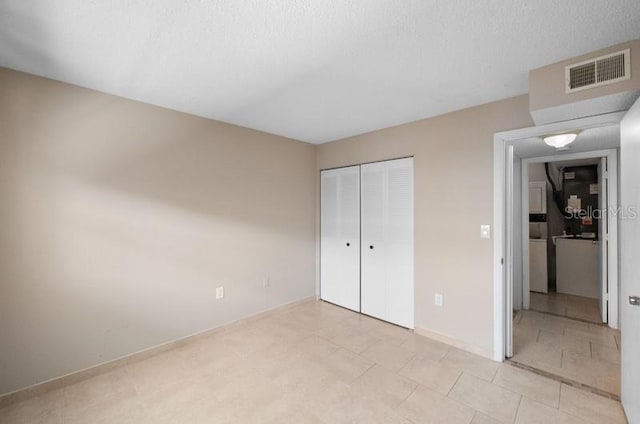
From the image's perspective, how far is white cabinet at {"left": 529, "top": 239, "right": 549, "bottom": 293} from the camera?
426cm

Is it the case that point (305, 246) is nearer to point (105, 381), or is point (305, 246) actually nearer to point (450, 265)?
point (450, 265)

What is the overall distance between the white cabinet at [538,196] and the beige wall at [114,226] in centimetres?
461

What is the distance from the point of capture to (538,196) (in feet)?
15.6

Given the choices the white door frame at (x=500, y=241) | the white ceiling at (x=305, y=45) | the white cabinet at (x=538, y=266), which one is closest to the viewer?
the white ceiling at (x=305, y=45)

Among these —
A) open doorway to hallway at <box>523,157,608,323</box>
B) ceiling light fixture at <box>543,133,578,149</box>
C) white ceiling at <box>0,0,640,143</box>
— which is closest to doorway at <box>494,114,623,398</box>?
ceiling light fixture at <box>543,133,578,149</box>

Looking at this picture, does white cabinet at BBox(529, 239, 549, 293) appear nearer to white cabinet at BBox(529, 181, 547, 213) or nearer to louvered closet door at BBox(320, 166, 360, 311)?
white cabinet at BBox(529, 181, 547, 213)

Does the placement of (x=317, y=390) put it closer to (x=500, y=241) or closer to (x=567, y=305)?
(x=500, y=241)

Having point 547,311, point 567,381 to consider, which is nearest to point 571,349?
point 567,381

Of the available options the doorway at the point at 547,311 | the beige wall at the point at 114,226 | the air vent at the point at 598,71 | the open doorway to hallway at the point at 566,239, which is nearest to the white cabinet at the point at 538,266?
the open doorway to hallway at the point at 566,239

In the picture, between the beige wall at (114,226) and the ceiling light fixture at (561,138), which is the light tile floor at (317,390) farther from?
the ceiling light fixture at (561,138)

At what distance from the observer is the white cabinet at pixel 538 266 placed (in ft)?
14.0

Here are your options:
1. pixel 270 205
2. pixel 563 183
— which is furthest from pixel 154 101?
pixel 563 183

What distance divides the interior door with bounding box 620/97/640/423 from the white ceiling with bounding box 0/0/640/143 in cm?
59

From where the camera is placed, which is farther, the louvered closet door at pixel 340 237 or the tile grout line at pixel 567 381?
the louvered closet door at pixel 340 237
